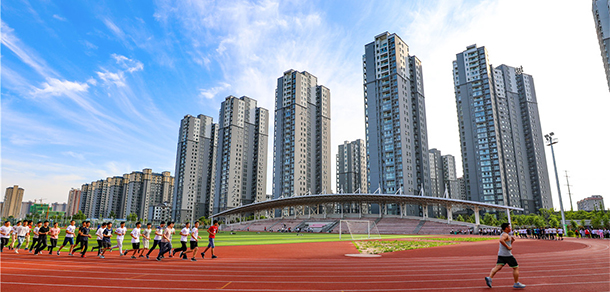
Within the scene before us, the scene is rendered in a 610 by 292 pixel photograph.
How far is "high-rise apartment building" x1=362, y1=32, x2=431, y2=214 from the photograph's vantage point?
8581 centimetres

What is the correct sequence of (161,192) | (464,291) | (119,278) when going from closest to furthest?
(464,291)
(119,278)
(161,192)

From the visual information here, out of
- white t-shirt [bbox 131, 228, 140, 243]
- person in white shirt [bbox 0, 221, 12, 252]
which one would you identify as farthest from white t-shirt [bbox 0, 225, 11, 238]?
white t-shirt [bbox 131, 228, 140, 243]

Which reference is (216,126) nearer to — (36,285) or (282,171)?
(282,171)

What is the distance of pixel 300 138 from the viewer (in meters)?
113

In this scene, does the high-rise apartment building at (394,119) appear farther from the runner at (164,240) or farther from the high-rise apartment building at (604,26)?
the runner at (164,240)

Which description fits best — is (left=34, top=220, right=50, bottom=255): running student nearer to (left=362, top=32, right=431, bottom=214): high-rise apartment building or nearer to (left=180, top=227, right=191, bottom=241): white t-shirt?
(left=180, top=227, right=191, bottom=241): white t-shirt

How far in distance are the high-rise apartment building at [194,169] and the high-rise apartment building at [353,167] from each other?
60.6 meters

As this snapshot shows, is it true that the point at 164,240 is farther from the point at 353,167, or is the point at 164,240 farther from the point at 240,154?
the point at 353,167

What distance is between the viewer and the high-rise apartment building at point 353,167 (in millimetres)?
146625

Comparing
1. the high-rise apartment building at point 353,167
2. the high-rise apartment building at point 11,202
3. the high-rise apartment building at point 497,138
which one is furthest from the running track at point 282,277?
the high-rise apartment building at point 11,202

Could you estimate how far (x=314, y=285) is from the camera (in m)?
8.97

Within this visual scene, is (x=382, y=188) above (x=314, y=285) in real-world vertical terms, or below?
above

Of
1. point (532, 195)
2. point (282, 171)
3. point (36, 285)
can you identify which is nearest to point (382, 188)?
point (282, 171)

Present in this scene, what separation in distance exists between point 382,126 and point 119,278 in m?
85.3
